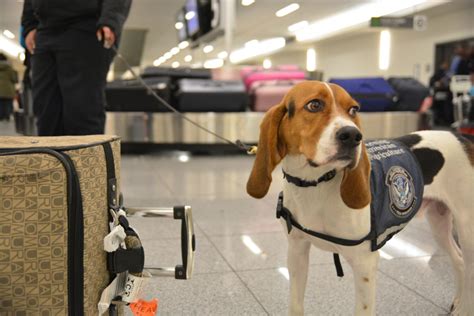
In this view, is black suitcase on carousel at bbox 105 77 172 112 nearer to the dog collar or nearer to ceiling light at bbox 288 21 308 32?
the dog collar

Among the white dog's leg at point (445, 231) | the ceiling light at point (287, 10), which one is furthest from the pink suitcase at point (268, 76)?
the ceiling light at point (287, 10)

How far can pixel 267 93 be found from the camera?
700cm

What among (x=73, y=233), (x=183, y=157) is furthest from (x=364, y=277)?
(x=183, y=157)

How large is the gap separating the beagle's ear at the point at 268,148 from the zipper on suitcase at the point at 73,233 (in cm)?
53

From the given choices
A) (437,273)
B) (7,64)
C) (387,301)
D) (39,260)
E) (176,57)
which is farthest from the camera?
(176,57)

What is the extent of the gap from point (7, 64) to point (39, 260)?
35.4ft

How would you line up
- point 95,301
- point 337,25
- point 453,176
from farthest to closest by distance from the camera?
point 337,25 < point 453,176 < point 95,301

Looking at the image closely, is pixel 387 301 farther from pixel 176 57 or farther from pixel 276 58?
pixel 176 57

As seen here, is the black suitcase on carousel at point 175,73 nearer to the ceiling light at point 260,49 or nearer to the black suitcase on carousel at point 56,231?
the black suitcase on carousel at point 56,231

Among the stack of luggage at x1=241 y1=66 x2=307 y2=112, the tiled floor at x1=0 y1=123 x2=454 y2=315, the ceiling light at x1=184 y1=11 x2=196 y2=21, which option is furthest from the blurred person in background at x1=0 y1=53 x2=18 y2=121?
the tiled floor at x1=0 y1=123 x2=454 y2=315

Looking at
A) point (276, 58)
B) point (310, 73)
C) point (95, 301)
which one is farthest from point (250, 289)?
point (276, 58)

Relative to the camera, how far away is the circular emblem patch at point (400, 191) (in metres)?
1.56

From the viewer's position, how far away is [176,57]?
112ft

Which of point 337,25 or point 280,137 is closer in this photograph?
point 280,137
